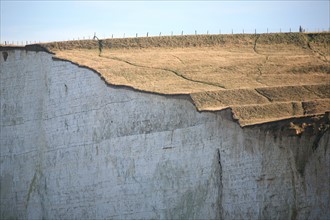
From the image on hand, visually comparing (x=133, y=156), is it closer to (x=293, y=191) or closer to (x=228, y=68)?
(x=293, y=191)

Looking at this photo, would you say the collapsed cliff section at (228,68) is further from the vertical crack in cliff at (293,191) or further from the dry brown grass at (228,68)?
the vertical crack in cliff at (293,191)

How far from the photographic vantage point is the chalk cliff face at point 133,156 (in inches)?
1264

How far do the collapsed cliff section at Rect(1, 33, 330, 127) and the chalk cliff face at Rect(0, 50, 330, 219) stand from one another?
2.46 ft

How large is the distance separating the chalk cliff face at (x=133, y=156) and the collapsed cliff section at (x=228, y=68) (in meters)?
0.75

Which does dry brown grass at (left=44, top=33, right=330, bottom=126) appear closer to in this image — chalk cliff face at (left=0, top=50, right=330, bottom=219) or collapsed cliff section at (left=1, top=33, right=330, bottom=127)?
collapsed cliff section at (left=1, top=33, right=330, bottom=127)

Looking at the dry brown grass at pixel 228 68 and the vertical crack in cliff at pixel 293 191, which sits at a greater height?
the dry brown grass at pixel 228 68

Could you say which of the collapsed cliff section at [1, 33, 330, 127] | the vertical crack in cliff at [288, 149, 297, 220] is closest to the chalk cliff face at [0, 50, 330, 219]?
the vertical crack in cliff at [288, 149, 297, 220]

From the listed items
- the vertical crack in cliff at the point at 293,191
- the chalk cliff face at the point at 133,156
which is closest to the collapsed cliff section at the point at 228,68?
the chalk cliff face at the point at 133,156

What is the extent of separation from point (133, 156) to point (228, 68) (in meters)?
7.00

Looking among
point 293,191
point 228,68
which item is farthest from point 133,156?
point 228,68

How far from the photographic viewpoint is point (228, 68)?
3822cm

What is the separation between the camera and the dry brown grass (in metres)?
34.0

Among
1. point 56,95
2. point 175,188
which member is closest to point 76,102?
point 56,95

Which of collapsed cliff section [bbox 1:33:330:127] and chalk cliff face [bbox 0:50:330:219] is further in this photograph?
collapsed cliff section [bbox 1:33:330:127]
